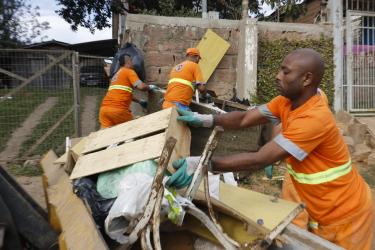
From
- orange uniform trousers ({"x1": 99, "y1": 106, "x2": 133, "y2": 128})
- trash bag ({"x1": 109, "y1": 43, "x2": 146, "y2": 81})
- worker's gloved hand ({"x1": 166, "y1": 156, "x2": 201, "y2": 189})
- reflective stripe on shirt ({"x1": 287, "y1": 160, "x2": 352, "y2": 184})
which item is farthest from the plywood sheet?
trash bag ({"x1": 109, "y1": 43, "x2": 146, "y2": 81})

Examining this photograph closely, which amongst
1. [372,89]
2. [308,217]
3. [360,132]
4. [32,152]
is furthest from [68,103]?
[372,89]

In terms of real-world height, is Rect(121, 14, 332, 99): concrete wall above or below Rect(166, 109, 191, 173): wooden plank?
above

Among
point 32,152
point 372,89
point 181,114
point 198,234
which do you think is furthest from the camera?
point 372,89

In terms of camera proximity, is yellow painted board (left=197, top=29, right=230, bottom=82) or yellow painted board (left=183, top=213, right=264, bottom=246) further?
yellow painted board (left=197, top=29, right=230, bottom=82)

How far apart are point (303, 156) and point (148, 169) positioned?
0.88m

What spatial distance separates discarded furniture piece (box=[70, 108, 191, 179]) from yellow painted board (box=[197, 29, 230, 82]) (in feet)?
15.1

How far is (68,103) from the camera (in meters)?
7.45

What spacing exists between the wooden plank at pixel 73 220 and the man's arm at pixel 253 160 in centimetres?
70

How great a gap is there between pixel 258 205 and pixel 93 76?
658cm

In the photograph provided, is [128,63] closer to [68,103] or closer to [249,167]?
[68,103]

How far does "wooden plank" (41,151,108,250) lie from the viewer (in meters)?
1.94

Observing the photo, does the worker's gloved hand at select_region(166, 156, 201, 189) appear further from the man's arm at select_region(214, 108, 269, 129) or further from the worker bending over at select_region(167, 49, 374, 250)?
the man's arm at select_region(214, 108, 269, 129)

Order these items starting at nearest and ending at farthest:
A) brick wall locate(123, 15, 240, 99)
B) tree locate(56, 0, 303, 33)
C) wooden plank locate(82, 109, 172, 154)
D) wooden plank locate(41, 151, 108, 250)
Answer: wooden plank locate(41, 151, 108, 250) → wooden plank locate(82, 109, 172, 154) → brick wall locate(123, 15, 240, 99) → tree locate(56, 0, 303, 33)

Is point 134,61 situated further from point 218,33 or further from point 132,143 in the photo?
point 132,143
